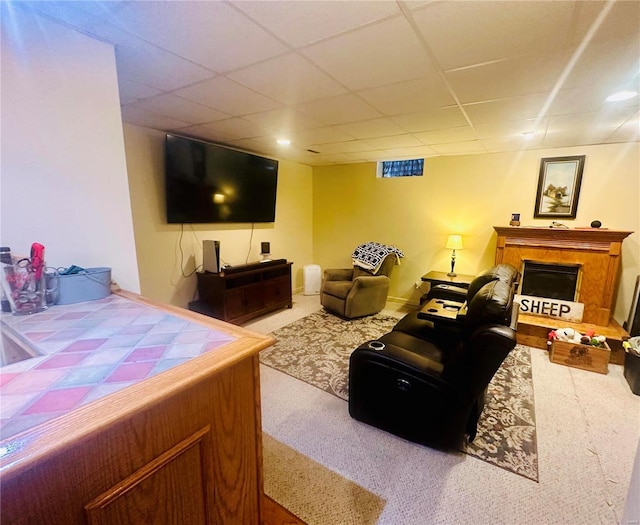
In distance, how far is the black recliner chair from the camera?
1587 millimetres

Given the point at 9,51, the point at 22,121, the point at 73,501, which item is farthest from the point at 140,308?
the point at 9,51

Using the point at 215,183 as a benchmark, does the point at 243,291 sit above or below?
below

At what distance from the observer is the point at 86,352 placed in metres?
0.90

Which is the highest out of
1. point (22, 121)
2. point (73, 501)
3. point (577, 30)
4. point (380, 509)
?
point (577, 30)

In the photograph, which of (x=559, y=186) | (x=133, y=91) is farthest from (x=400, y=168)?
(x=133, y=91)

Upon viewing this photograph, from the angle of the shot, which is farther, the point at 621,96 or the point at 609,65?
the point at 621,96

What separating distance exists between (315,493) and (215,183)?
3.31m

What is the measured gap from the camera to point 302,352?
10.2ft

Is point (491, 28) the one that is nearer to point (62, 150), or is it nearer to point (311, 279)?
point (62, 150)

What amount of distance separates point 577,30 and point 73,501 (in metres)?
2.41

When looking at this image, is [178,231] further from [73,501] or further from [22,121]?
[73,501]

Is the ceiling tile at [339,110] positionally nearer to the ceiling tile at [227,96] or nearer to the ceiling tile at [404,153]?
the ceiling tile at [227,96]

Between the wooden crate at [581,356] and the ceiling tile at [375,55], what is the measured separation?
9.22 ft

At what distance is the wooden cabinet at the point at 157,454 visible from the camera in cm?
56
